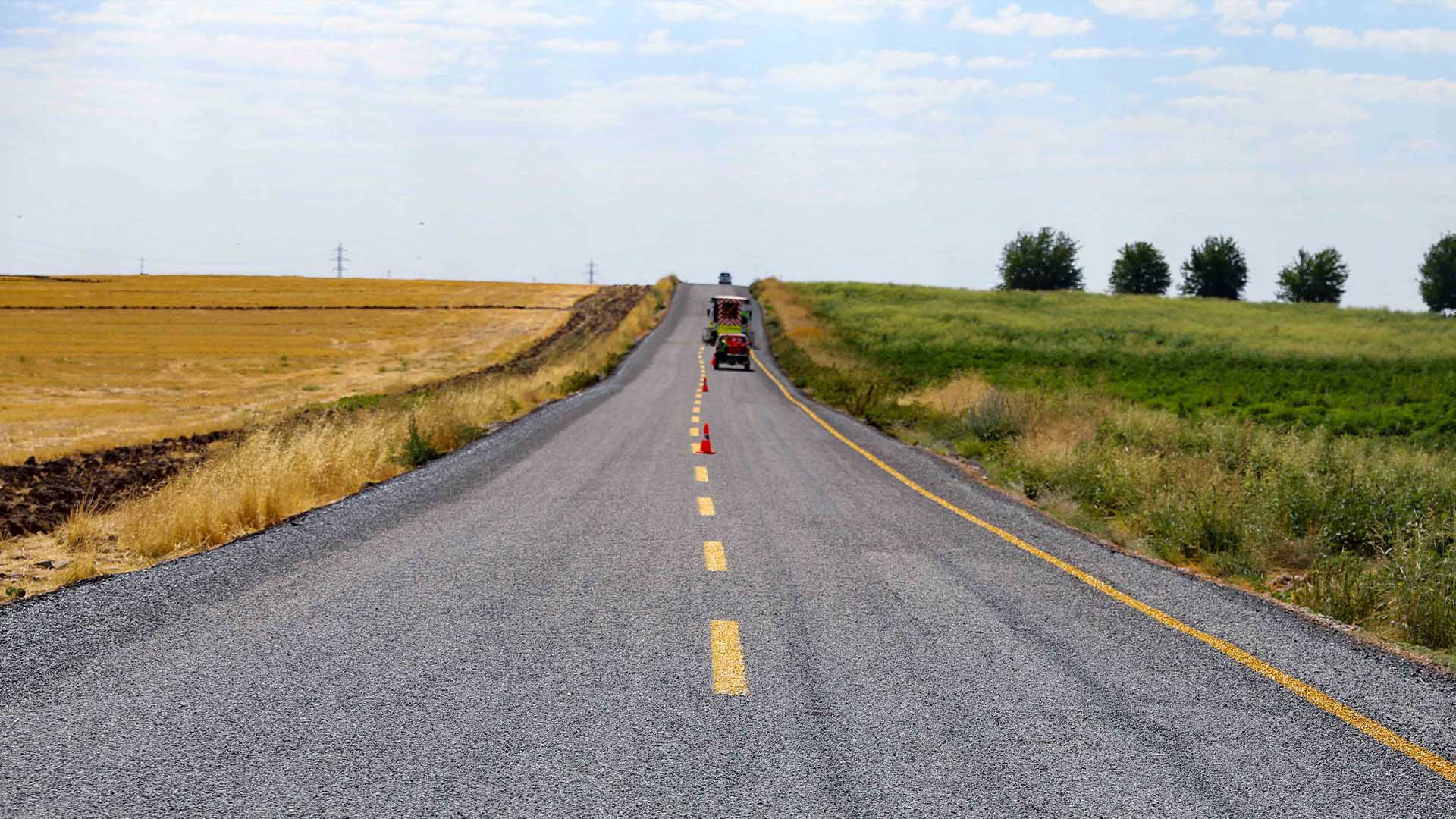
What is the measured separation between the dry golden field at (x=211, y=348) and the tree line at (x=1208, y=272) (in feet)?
203

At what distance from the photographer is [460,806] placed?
404cm

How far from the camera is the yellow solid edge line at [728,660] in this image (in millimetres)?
5492

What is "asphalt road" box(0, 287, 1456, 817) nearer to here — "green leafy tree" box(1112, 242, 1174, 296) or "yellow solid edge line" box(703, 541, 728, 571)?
"yellow solid edge line" box(703, 541, 728, 571)

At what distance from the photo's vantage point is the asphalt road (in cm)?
424

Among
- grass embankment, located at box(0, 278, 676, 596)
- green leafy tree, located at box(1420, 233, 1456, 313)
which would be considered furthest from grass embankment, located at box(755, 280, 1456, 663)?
green leafy tree, located at box(1420, 233, 1456, 313)

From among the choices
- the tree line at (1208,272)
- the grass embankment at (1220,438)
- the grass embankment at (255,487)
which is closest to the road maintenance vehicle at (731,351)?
the grass embankment at (1220,438)

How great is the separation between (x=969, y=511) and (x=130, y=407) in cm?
3036

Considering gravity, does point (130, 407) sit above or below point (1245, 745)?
below

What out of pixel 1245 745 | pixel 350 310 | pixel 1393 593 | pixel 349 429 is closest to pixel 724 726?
pixel 1245 745

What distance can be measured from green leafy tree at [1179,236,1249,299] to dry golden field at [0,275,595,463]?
74.0m

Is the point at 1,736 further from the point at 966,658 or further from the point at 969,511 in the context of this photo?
the point at 969,511

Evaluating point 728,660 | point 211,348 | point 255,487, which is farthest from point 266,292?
point 728,660

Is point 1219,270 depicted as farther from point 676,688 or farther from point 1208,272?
point 676,688

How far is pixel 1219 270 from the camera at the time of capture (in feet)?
419
